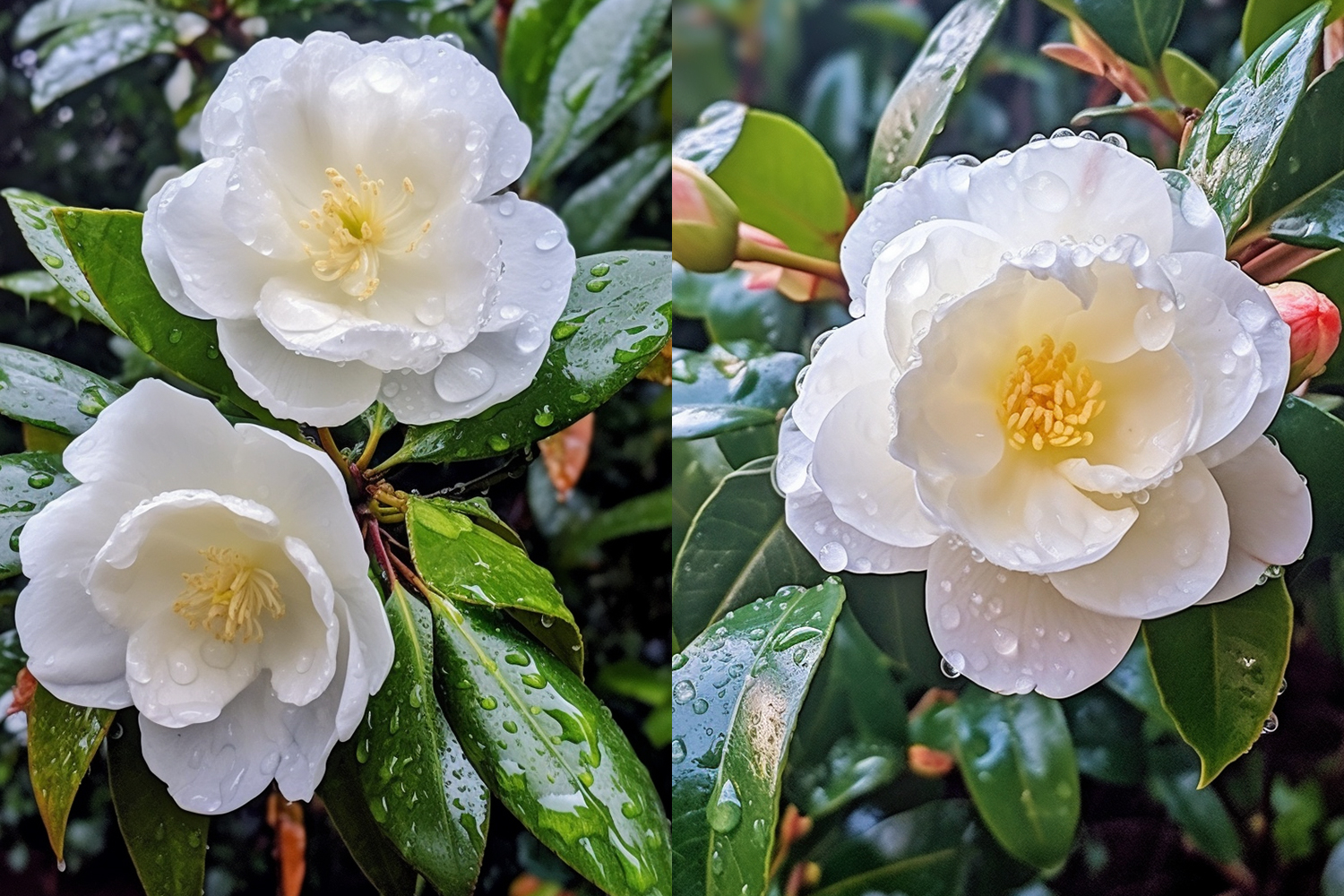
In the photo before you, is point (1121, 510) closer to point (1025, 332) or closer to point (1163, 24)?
point (1025, 332)

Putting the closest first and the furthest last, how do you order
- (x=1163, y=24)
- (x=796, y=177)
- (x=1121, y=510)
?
(x=1121, y=510) → (x=1163, y=24) → (x=796, y=177)

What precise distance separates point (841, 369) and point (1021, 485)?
4.9 inches

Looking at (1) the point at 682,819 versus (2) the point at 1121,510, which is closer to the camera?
(2) the point at 1121,510

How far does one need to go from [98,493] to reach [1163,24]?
736 millimetres

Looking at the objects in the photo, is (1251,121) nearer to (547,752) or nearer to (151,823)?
(547,752)

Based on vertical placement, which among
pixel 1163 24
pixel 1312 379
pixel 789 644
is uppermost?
pixel 1163 24

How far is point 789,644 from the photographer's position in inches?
26.9

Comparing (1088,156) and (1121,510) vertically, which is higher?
(1088,156)

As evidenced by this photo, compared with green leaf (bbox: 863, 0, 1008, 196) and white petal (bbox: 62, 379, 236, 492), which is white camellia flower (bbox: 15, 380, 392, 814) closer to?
white petal (bbox: 62, 379, 236, 492)

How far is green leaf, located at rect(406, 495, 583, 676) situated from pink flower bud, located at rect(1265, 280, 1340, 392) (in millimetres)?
465

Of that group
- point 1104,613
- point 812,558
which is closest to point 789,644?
point 812,558

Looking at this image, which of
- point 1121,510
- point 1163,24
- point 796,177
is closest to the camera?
point 1121,510

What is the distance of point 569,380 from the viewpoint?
2.25ft

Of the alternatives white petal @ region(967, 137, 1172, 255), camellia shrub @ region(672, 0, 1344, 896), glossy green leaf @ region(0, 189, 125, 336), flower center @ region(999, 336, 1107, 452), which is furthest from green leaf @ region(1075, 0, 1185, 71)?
glossy green leaf @ region(0, 189, 125, 336)
